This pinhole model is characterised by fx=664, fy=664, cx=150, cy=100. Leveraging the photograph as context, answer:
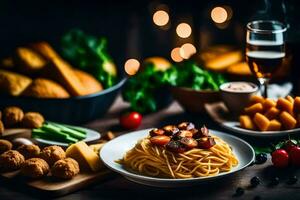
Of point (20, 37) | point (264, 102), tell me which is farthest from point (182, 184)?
point (20, 37)

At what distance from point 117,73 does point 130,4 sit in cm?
158

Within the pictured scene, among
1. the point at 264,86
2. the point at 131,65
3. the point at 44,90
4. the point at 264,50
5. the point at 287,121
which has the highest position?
the point at 264,50

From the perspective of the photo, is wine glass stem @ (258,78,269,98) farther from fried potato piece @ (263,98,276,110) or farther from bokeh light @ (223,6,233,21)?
bokeh light @ (223,6,233,21)

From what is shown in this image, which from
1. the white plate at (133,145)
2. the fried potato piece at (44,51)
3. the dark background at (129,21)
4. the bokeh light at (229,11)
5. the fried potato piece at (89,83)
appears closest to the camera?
the white plate at (133,145)

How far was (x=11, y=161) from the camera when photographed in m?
2.96

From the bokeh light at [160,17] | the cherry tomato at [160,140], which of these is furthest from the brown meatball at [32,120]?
the bokeh light at [160,17]

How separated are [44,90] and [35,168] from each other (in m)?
0.83

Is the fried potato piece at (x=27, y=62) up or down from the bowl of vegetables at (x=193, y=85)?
up

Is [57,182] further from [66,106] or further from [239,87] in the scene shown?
[239,87]

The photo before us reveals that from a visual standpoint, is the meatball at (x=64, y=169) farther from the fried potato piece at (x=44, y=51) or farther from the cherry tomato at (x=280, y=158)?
the fried potato piece at (x=44, y=51)

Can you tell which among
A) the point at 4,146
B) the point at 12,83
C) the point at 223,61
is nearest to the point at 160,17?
the point at 223,61

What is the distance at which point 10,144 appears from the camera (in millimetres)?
3191

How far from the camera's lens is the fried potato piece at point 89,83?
12.3 feet

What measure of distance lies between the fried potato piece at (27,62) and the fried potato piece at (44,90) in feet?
0.49
